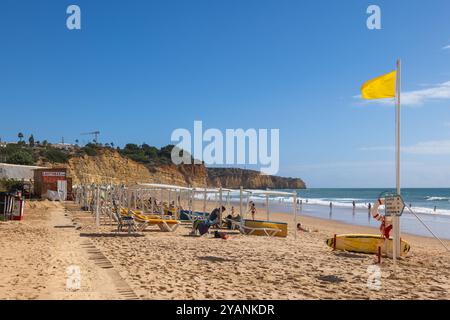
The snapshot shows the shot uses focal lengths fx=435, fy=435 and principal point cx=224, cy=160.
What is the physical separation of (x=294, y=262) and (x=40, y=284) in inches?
184

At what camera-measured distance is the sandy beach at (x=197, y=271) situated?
570 centimetres

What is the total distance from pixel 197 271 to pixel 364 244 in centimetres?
478

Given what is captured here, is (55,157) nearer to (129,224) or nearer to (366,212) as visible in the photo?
(366,212)

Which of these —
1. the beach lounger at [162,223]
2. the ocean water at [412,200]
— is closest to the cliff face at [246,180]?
the ocean water at [412,200]

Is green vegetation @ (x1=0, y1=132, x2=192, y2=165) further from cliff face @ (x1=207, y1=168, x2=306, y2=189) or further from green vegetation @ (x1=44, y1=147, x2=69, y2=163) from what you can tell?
cliff face @ (x1=207, y1=168, x2=306, y2=189)

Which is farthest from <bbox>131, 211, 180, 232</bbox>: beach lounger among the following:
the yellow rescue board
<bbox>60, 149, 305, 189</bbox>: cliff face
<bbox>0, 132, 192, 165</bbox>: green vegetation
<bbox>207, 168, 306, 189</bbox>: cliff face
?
<bbox>207, 168, 306, 189</bbox>: cliff face

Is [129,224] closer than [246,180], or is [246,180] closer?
[129,224]

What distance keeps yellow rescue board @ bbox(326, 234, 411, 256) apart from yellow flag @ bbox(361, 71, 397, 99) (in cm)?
345

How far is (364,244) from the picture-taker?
10219 mm

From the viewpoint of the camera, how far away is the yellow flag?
8266mm

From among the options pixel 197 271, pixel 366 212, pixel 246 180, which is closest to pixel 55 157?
pixel 366 212

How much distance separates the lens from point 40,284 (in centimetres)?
575
